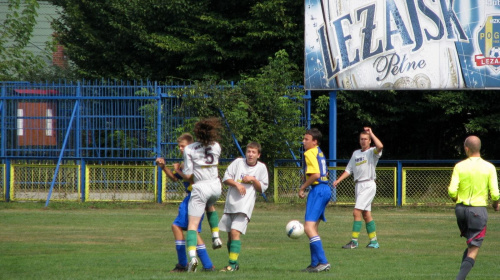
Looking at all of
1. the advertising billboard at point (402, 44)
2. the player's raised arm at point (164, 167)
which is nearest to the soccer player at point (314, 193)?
the player's raised arm at point (164, 167)

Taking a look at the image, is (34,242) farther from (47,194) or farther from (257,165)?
(47,194)

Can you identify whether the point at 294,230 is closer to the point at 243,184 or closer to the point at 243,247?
the point at 243,184

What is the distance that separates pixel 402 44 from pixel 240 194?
13.3 m

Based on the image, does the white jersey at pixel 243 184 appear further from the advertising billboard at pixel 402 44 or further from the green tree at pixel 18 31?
the green tree at pixel 18 31

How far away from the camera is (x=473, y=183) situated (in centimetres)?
842

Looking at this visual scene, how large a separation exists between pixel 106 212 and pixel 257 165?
10.6 metres

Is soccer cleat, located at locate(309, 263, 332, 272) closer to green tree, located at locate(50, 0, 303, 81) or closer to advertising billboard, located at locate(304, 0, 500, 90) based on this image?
advertising billboard, located at locate(304, 0, 500, 90)

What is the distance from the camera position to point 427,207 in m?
21.0

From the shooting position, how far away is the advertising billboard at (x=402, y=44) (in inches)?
844

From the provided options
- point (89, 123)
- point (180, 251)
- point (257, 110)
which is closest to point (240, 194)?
point (180, 251)

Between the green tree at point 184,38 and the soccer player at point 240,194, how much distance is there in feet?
64.5

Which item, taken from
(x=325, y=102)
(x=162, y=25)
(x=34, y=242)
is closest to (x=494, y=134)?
(x=325, y=102)

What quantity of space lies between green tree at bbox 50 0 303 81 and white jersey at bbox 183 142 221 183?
19943 millimetres

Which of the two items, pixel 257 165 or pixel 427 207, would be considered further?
pixel 427 207
